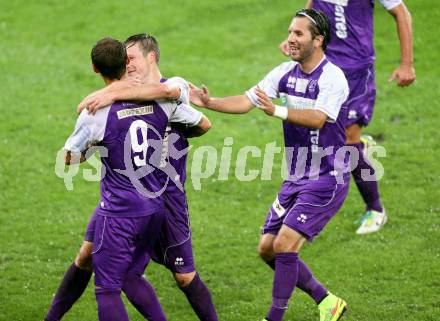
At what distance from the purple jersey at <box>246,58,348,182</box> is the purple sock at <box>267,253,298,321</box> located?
700 millimetres

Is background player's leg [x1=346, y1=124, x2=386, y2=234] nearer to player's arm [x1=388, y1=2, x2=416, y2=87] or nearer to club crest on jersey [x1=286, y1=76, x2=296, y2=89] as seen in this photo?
player's arm [x1=388, y1=2, x2=416, y2=87]

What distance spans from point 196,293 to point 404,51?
12.0 ft

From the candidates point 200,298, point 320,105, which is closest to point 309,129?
point 320,105

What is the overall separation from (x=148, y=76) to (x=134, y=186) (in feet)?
2.75

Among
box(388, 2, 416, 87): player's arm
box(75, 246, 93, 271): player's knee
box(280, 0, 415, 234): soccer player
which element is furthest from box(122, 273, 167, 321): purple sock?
box(388, 2, 416, 87): player's arm

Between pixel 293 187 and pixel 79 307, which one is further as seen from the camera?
pixel 79 307

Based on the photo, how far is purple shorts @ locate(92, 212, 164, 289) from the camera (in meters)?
6.04

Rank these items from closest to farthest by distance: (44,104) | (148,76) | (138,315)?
(148,76) < (138,315) < (44,104)

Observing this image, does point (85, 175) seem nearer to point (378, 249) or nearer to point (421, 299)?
point (378, 249)

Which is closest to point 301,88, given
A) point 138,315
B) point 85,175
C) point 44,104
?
point 138,315

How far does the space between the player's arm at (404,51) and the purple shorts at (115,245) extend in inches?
145

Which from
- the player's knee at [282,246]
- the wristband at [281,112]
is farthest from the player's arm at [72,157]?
the player's knee at [282,246]

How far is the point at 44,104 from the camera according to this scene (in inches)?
544

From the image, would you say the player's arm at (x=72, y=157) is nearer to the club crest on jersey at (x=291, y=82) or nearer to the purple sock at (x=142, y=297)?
the purple sock at (x=142, y=297)
